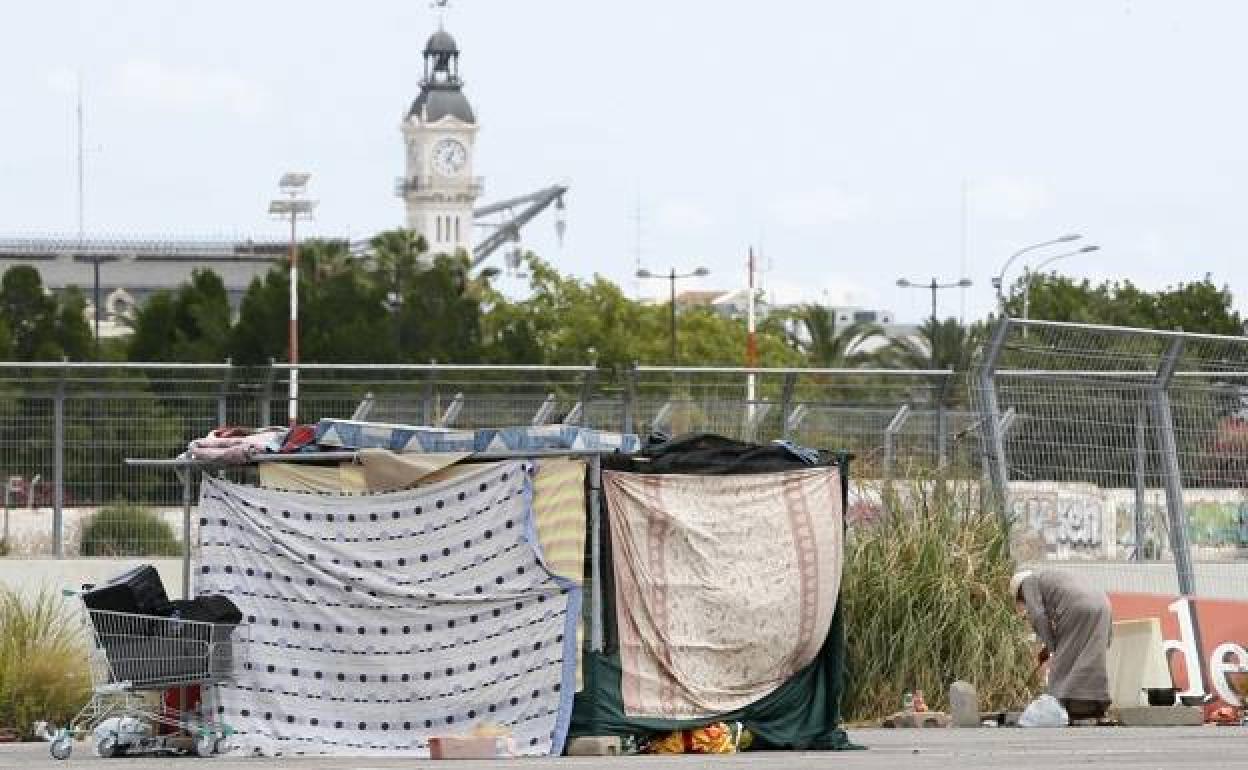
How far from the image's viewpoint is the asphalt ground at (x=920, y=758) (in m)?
15.9

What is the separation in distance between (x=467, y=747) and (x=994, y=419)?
6886 mm

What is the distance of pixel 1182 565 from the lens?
22297 mm

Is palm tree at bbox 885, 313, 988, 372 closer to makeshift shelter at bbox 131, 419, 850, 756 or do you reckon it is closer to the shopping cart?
makeshift shelter at bbox 131, 419, 850, 756

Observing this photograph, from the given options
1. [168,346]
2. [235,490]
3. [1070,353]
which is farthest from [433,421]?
[168,346]

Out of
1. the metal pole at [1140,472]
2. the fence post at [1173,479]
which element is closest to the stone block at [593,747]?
the metal pole at [1140,472]

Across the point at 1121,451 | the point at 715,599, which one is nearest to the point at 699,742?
the point at 715,599

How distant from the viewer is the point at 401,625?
17594 millimetres

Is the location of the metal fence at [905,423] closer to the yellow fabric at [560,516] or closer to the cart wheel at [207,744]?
the yellow fabric at [560,516]

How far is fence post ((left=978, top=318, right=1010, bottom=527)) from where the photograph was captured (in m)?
22.2

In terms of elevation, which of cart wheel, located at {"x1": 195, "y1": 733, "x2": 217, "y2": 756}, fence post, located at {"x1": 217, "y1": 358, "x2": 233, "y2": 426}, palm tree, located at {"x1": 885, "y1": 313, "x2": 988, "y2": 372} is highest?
palm tree, located at {"x1": 885, "y1": 313, "x2": 988, "y2": 372}

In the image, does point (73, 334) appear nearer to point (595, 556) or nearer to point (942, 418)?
point (942, 418)

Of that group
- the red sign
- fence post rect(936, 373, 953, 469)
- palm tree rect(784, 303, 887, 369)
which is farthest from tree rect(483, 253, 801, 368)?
the red sign

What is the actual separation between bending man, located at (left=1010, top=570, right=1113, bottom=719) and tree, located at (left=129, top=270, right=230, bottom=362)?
54441 millimetres

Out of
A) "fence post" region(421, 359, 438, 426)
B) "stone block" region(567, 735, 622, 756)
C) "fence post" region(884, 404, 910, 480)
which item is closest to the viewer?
"stone block" region(567, 735, 622, 756)
